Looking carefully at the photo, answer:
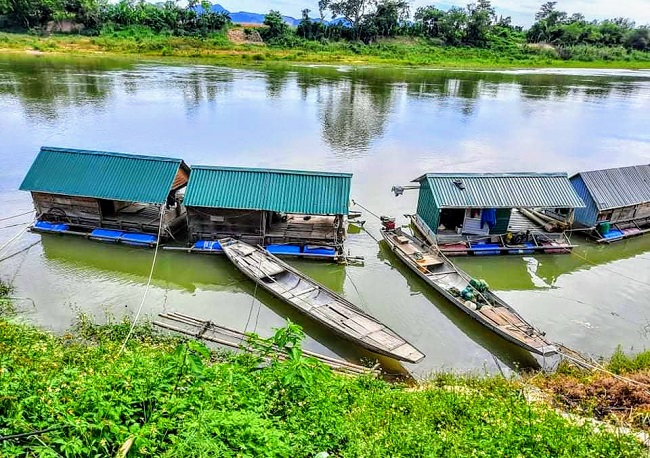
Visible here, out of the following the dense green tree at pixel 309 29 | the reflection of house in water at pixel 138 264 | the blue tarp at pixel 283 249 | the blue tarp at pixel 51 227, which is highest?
the dense green tree at pixel 309 29

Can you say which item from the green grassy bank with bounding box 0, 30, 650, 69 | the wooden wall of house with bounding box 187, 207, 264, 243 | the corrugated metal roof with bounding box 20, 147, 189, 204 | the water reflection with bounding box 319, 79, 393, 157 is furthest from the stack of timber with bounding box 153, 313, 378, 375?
the green grassy bank with bounding box 0, 30, 650, 69

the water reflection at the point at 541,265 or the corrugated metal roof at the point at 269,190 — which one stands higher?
the corrugated metal roof at the point at 269,190

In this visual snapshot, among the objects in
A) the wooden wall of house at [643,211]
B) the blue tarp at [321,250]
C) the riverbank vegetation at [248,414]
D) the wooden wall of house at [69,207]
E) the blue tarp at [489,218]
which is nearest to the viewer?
the riverbank vegetation at [248,414]

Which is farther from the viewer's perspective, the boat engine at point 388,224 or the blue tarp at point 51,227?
the boat engine at point 388,224

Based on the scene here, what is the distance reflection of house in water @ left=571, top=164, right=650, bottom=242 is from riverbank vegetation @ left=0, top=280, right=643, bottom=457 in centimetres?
1387

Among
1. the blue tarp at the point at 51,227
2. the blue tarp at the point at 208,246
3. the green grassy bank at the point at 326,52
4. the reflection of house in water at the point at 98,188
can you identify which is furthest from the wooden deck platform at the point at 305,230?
the green grassy bank at the point at 326,52

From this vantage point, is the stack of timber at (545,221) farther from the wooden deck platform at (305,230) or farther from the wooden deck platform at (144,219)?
the wooden deck platform at (144,219)

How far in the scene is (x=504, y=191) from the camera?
19.6 m

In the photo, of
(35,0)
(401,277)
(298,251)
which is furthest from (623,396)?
(35,0)

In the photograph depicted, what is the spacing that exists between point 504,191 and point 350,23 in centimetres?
8845

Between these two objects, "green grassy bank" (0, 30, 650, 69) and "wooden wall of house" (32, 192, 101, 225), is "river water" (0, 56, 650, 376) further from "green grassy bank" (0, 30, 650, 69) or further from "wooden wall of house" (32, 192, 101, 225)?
"green grassy bank" (0, 30, 650, 69)

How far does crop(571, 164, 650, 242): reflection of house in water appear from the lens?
2106 cm

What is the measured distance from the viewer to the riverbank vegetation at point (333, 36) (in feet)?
245

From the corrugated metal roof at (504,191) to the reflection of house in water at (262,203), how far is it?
168 inches
